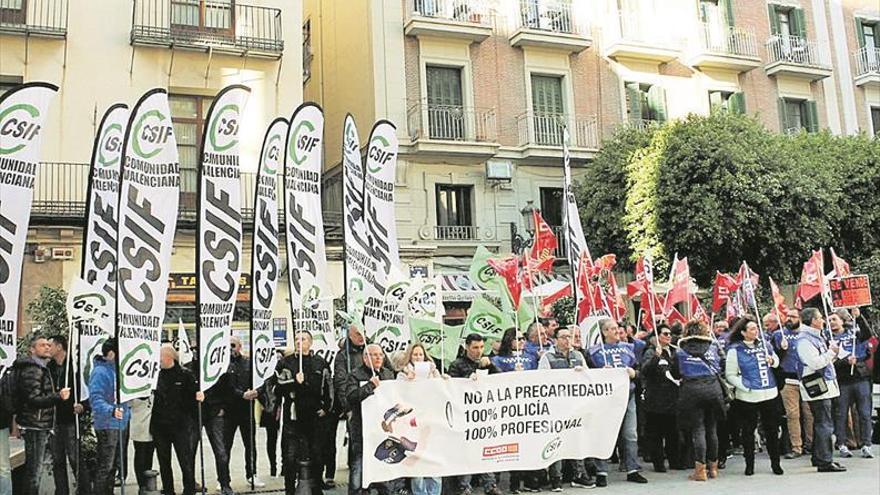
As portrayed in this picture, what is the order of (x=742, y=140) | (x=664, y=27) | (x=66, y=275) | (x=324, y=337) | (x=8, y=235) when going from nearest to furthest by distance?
(x=8, y=235), (x=324, y=337), (x=66, y=275), (x=742, y=140), (x=664, y=27)

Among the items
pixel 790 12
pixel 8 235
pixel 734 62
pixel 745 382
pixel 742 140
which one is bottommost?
pixel 745 382

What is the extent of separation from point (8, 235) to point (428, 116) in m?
15.4

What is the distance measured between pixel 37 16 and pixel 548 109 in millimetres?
13867

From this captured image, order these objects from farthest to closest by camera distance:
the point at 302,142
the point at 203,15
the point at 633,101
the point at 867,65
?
the point at 867,65 → the point at 633,101 → the point at 203,15 → the point at 302,142

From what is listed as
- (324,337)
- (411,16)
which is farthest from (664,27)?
A: (324,337)

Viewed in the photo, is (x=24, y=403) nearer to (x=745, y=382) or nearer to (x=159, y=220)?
(x=159, y=220)

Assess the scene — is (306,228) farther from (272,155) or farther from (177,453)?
(177,453)

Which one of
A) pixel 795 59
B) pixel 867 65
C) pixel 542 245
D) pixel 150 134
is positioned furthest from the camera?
pixel 867 65

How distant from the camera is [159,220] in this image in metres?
8.33

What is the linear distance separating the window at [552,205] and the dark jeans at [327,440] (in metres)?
15.1

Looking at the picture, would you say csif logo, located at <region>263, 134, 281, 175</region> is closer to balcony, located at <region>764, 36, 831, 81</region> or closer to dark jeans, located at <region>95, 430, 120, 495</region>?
dark jeans, located at <region>95, 430, 120, 495</region>

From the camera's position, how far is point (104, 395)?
853cm

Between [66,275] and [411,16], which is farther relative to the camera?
[411,16]

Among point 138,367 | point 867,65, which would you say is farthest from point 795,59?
point 138,367
